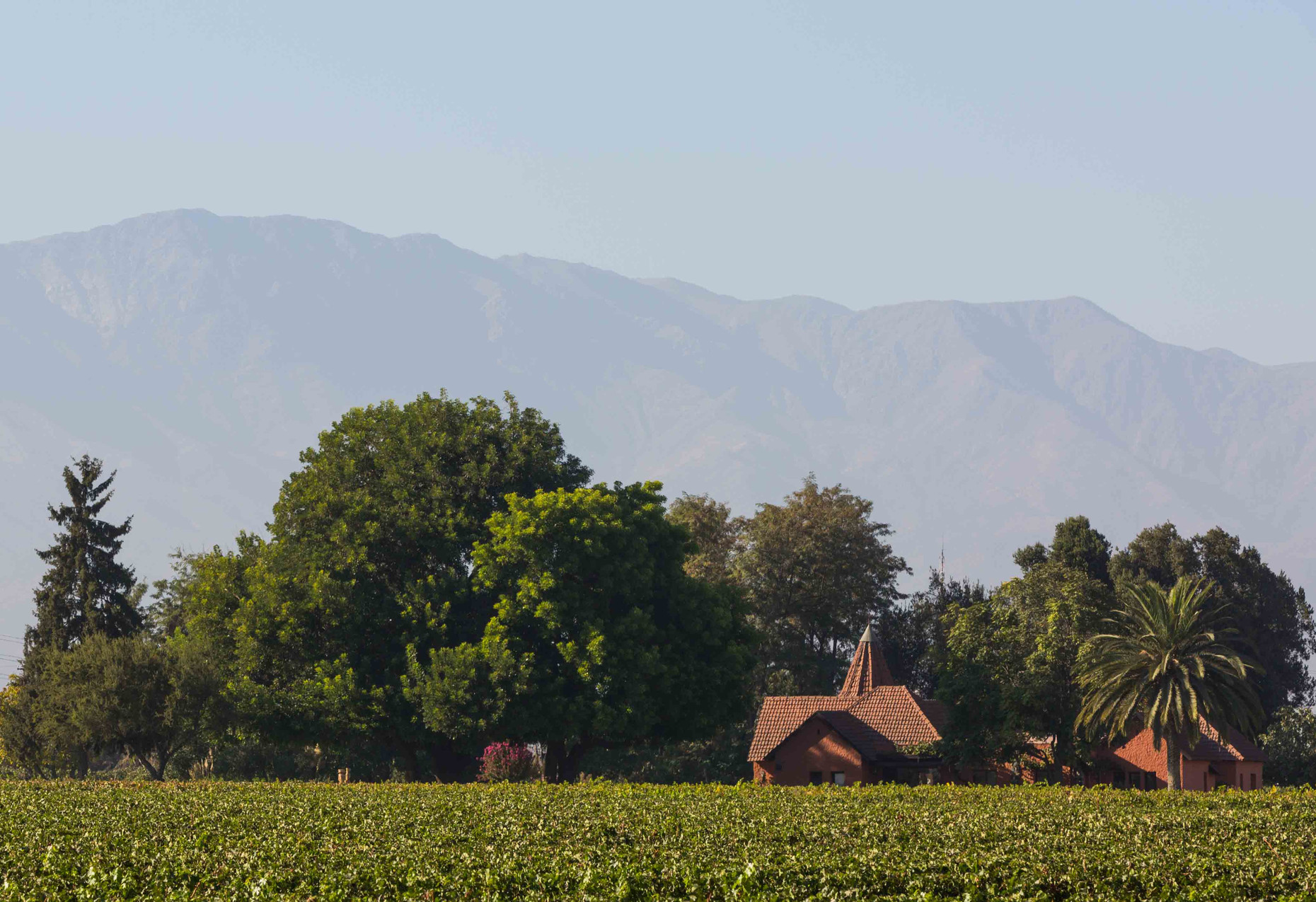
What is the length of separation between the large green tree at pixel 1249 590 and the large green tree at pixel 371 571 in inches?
1769

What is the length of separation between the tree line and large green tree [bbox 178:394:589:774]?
0.32 ft

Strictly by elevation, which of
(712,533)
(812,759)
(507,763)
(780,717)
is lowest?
(507,763)

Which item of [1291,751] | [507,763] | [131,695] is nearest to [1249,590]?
[1291,751]

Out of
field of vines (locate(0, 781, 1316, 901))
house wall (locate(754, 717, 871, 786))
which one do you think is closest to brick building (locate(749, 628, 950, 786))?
house wall (locate(754, 717, 871, 786))

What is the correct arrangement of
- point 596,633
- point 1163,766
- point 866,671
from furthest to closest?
1. point 866,671
2. point 1163,766
3. point 596,633

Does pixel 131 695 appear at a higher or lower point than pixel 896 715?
lower

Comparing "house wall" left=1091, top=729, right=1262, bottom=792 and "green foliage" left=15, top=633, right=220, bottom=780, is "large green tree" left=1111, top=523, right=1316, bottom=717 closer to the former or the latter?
"house wall" left=1091, top=729, right=1262, bottom=792

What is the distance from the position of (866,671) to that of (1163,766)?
1707 cm

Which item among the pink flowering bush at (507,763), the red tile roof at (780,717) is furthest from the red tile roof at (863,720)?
the pink flowering bush at (507,763)

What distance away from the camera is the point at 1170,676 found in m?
56.6

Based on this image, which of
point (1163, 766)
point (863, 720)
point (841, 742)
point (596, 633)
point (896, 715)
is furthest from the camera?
point (863, 720)

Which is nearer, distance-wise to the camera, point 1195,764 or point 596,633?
point 596,633

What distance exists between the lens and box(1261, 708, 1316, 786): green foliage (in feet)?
241

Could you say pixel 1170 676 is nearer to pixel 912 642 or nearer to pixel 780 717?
pixel 780 717
